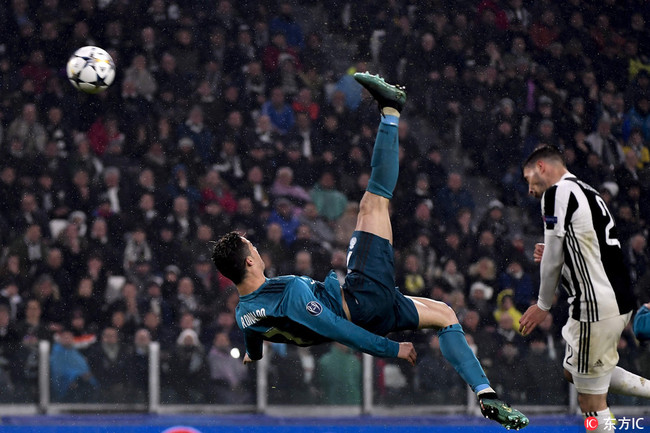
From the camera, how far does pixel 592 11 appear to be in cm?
1370

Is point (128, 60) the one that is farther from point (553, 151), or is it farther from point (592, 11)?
point (553, 151)

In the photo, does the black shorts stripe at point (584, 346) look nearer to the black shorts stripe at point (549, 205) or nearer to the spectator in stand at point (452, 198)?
the black shorts stripe at point (549, 205)

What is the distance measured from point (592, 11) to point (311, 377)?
7.23m

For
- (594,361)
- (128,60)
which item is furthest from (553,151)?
(128,60)

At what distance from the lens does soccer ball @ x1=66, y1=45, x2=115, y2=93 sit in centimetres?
897

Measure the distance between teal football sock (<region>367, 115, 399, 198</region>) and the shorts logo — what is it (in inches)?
30.5

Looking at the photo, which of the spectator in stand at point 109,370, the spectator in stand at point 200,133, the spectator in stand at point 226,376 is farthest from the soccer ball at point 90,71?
the spectator in stand at point 226,376

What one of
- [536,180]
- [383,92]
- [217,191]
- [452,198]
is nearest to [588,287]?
[536,180]

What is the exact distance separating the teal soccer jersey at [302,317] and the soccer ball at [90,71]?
409 centimetres

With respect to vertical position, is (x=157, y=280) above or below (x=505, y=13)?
below

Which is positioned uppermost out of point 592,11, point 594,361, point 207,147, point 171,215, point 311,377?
point 592,11

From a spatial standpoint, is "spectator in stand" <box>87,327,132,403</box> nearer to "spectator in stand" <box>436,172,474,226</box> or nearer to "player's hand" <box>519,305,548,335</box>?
"spectator in stand" <box>436,172,474,226</box>

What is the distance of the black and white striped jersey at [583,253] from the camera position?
5.28 meters

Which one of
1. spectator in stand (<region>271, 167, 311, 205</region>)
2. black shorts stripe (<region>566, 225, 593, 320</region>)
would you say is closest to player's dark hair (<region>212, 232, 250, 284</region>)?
black shorts stripe (<region>566, 225, 593, 320</region>)
